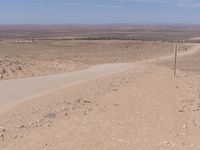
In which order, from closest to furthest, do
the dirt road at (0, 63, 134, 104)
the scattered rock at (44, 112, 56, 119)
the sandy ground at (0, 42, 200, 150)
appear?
the sandy ground at (0, 42, 200, 150) < the scattered rock at (44, 112, 56, 119) < the dirt road at (0, 63, 134, 104)

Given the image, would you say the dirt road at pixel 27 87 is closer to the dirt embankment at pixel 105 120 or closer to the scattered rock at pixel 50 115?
the dirt embankment at pixel 105 120

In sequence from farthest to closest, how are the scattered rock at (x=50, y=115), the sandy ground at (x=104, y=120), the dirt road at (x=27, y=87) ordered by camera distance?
the dirt road at (x=27, y=87)
the scattered rock at (x=50, y=115)
the sandy ground at (x=104, y=120)

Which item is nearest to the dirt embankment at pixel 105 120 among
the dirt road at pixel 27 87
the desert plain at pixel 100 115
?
the desert plain at pixel 100 115

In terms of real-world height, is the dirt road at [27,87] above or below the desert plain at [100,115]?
below

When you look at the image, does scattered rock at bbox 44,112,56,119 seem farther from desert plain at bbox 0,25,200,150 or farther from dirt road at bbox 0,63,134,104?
dirt road at bbox 0,63,134,104

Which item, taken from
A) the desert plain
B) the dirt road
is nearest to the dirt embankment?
the desert plain

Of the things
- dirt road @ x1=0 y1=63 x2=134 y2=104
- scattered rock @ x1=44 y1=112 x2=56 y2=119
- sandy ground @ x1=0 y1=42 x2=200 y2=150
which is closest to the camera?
sandy ground @ x1=0 y1=42 x2=200 y2=150

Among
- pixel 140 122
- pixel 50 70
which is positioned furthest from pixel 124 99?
pixel 50 70

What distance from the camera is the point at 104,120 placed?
11547mm

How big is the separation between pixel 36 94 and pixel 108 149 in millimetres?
8180

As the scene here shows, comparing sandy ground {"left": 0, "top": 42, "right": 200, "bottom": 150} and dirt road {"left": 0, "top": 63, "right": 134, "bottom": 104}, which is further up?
sandy ground {"left": 0, "top": 42, "right": 200, "bottom": 150}

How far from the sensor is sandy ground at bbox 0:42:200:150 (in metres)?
9.38

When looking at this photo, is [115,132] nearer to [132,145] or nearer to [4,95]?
[132,145]

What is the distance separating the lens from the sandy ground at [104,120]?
30.8 ft
